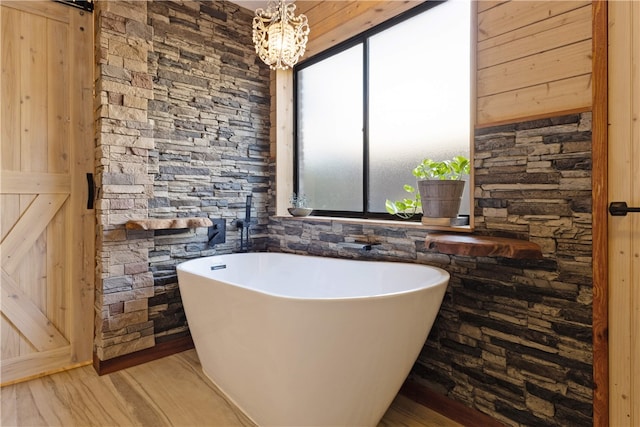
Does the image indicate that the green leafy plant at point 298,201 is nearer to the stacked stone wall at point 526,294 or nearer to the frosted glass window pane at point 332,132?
the frosted glass window pane at point 332,132

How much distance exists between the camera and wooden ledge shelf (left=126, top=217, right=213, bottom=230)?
88.4 inches

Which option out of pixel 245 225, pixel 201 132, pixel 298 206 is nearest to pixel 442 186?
pixel 298 206

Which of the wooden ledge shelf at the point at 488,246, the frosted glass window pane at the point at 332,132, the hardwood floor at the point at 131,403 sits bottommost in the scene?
the hardwood floor at the point at 131,403

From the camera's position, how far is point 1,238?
207 cm

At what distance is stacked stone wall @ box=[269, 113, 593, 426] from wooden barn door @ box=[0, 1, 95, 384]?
2231mm

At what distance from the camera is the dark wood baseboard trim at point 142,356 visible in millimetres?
2217

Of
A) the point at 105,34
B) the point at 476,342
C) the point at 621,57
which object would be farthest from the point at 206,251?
the point at 621,57

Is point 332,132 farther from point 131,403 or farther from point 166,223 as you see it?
point 131,403

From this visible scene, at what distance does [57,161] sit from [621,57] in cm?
297

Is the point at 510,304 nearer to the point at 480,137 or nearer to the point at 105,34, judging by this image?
the point at 480,137

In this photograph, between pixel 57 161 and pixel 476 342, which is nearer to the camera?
pixel 476 342

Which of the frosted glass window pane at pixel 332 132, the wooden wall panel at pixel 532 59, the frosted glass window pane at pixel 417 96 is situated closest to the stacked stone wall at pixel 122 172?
the frosted glass window pane at pixel 332 132

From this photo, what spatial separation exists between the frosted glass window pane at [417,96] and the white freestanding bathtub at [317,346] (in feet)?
2.52

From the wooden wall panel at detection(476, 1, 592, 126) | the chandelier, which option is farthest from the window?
the chandelier
